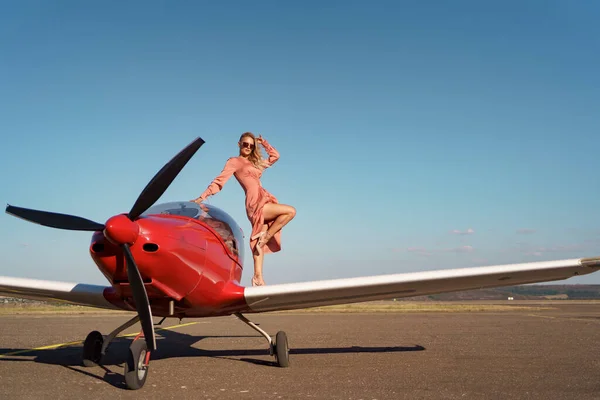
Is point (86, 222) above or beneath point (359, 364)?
above

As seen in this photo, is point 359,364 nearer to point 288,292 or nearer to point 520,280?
point 288,292

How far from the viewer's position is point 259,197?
798 cm

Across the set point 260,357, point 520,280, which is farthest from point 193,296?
point 520,280

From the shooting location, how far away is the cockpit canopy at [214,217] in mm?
6121

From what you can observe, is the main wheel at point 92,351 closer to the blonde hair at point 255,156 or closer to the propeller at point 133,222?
the propeller at point 133,222

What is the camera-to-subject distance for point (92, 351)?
6523 millimetres

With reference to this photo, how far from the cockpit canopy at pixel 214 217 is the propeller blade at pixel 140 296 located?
3.31 ft

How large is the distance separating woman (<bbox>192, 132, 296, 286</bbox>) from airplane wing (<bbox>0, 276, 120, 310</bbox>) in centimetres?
238

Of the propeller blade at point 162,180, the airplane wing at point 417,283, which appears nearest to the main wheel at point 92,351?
the airplane wing at point 417,283

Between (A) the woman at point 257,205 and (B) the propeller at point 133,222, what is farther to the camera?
(A) the woman at point 257,205

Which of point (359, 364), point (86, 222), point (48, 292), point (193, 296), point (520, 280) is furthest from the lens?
point (48, 292)

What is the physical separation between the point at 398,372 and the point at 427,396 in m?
1.52

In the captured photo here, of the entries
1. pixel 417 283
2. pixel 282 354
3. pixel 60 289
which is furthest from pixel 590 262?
pixel 60 289

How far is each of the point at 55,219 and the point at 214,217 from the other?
204cm
